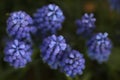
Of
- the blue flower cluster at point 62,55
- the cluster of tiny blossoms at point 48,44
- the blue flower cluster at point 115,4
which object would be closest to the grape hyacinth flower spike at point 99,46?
the cluster of tiny blossoms at point 48,44

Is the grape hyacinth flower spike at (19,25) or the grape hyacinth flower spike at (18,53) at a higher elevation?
the grape hyacinth flower spike at (19,25)

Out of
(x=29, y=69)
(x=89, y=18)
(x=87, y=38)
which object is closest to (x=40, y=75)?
(x=29, y=69)

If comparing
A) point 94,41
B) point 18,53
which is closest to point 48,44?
point 18,53

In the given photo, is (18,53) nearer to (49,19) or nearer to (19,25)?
(19,25)

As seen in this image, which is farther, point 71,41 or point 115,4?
point 115,4

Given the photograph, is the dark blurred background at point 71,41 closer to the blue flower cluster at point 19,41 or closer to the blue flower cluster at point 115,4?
the blue flower cluster at point 115,4

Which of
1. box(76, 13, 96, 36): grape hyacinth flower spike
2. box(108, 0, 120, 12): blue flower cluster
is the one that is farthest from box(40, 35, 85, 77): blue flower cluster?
box(108, 0, 120, 12): blue flower cluster

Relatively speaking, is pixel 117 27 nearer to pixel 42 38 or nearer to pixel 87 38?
pixel 87 38
